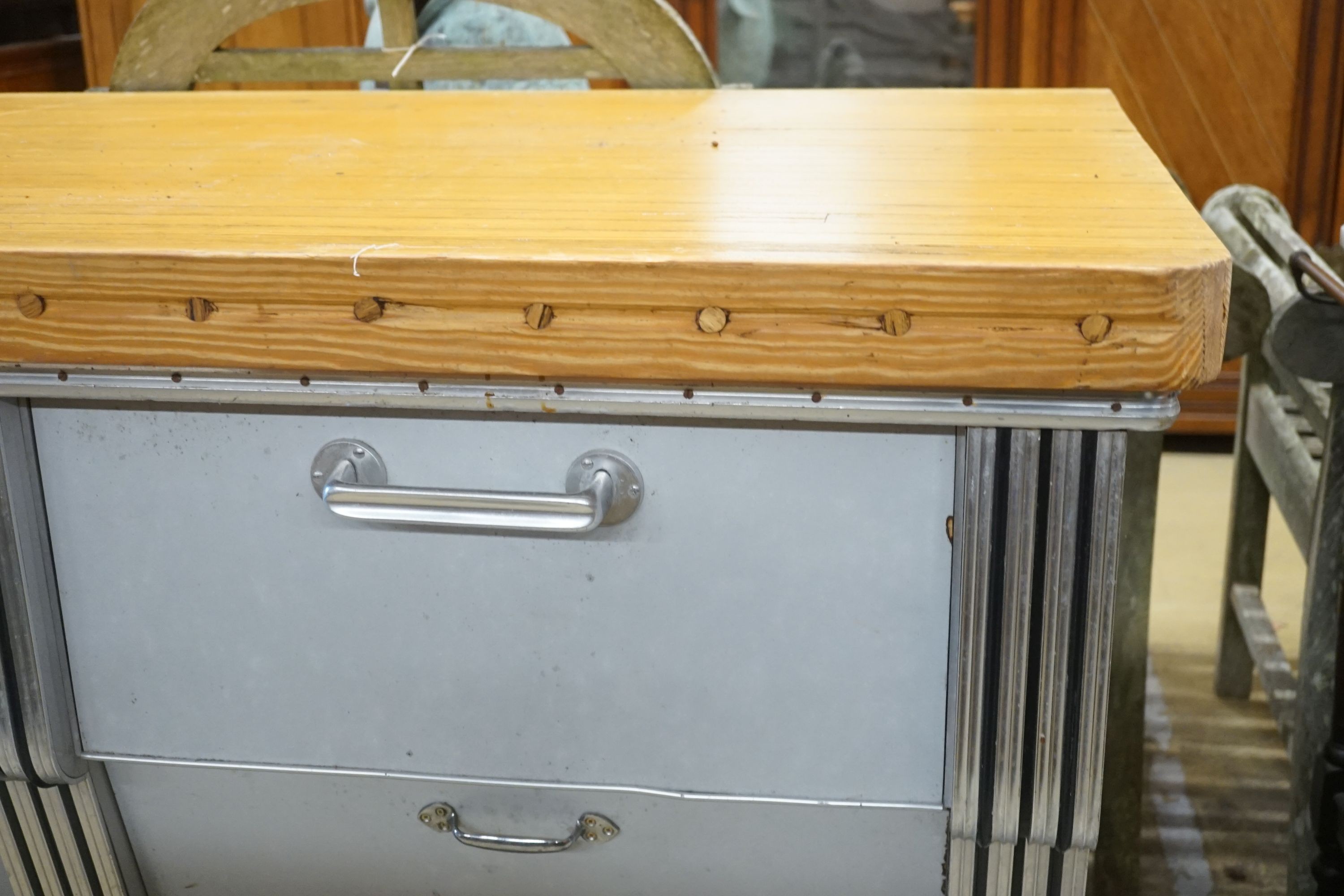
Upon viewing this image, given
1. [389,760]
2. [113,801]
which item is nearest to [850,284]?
[389,760]

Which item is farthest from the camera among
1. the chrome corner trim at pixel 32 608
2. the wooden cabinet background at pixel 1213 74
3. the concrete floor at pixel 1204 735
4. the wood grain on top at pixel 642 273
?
the wooden cabinet background at pixel 1213 74

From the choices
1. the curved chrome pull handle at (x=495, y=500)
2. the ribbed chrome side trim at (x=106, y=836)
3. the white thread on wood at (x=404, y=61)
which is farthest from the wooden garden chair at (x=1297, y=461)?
the ribbed chrome side trim at (x=106, y=836)

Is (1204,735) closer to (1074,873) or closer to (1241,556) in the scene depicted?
(1241,556)

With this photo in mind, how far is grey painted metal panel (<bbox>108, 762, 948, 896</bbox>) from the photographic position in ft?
2.27

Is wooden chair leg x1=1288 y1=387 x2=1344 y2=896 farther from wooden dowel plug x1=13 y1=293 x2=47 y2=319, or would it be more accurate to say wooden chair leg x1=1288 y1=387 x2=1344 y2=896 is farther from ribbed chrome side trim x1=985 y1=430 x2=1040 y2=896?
wooden dowel plug x1=13 y1=293 x2=47 y2=319

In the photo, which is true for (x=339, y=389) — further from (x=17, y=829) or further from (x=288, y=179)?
(x=17, y=829)

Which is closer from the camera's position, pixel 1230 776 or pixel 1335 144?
pixel 1230 776

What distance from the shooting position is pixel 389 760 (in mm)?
688

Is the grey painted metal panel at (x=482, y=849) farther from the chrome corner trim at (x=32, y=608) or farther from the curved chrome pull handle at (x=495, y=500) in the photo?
the curved chrome pull handle at (x=495, y=500)

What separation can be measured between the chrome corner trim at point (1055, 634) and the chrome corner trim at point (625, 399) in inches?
0.8

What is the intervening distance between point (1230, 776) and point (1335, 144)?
1.37 metres

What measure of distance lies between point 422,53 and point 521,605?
76cm

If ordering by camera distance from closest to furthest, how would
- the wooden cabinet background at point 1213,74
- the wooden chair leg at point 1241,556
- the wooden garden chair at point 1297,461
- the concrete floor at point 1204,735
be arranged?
the wooden garden chair at point 1297,461, the concrete floor at point 1204,735, the wooden chair leg at point 1241,556, the wooden cabinet background at point 1213,74

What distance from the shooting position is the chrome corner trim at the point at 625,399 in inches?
22.3
